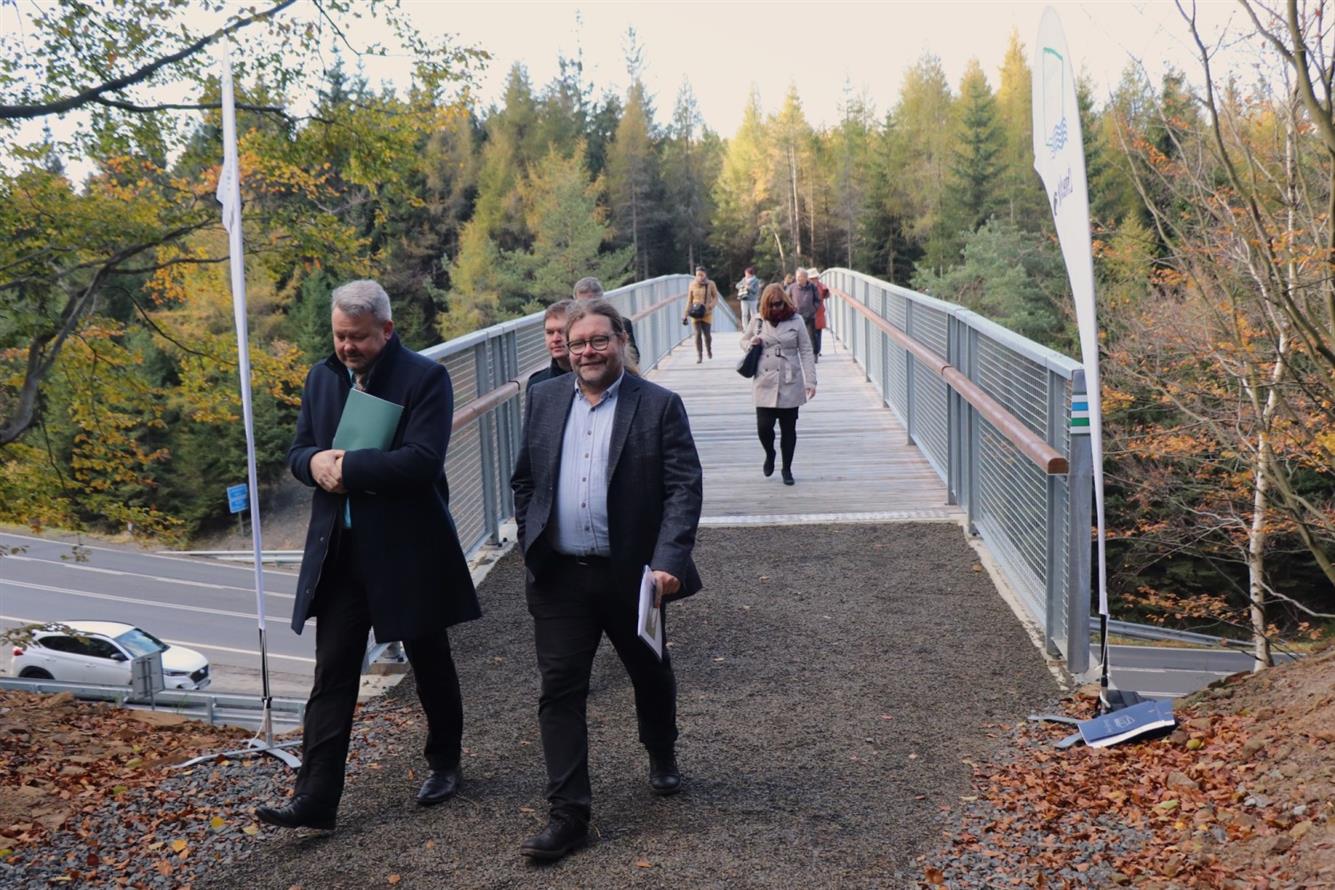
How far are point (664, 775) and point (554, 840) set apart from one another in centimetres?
71

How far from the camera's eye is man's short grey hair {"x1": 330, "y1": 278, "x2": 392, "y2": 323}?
4.67 metres

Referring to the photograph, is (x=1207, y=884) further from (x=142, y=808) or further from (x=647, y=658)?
(x=142, y=808)

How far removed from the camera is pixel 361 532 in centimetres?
471

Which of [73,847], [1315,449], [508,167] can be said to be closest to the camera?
[73,847]

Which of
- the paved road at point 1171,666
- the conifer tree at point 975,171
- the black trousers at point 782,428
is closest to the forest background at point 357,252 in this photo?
the paved road at point 1171,666

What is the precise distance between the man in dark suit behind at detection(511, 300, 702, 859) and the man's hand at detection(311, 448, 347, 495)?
62 centimetres

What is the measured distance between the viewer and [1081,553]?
602 centimetres

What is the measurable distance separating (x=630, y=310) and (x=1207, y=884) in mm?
16172

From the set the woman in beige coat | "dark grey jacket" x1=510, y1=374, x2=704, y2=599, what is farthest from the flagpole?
the woman in beige coat

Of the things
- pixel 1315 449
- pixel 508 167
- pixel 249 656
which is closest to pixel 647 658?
pixel 1315 449

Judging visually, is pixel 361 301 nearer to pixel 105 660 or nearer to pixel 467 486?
pixel 467 486

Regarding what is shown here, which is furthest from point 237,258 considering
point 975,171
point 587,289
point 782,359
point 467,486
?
point 975,171

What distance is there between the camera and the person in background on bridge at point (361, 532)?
467 cm

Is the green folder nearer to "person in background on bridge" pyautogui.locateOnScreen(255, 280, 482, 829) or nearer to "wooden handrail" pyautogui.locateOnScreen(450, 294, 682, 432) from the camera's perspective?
"person in background on bridge" pyautogui.locateOnScreen(255, 280, 482, 829)
